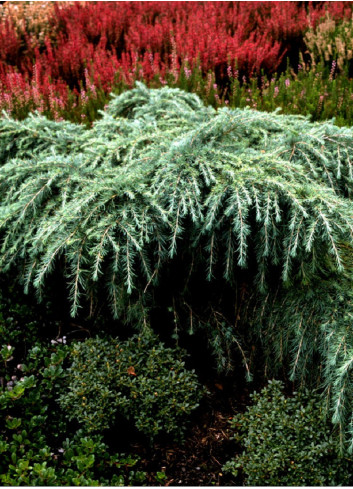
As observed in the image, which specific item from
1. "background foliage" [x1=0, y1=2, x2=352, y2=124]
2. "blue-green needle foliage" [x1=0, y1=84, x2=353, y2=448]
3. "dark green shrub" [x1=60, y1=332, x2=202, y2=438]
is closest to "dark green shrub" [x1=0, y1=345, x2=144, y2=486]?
"dark green shrub" [x1=60, y1=332, x2=202, y2=438]

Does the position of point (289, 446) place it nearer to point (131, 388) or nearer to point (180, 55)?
point (131, 388)

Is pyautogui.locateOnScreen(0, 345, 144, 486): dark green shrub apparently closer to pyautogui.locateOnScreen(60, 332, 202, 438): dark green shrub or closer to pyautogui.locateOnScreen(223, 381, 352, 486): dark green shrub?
pyautogui.locateOnScreen(60, 332, 202, 438): dark green shrub

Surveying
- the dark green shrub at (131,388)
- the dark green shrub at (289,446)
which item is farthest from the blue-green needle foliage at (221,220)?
the dark green shrub at (131,388)

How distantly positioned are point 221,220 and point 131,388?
91 cm

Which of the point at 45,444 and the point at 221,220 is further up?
the point at 221,220

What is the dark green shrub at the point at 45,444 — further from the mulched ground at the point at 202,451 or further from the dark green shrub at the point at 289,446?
the dark green shrub at the point at 289,446

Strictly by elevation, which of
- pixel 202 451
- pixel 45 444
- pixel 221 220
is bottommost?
pixel 202 451

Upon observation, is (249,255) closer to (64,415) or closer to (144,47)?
(64,415)

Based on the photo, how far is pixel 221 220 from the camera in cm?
231

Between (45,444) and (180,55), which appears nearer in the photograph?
(45,444)

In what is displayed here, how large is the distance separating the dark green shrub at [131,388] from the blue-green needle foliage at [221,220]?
0.85ft

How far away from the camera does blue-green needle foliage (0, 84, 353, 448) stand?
2.21 meters

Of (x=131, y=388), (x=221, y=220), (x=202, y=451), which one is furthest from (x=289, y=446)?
(x=221, y=220)

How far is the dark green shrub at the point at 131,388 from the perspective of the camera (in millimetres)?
2236
